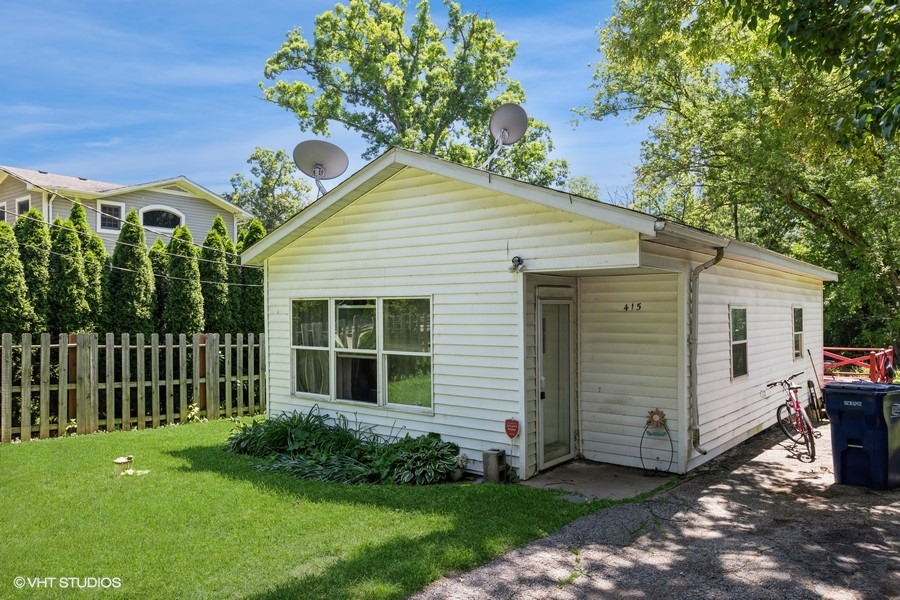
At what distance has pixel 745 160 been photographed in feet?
53.0

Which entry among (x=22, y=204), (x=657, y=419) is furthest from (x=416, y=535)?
(x=22, y=204)

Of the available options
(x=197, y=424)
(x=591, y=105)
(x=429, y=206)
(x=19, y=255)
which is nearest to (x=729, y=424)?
(x=429, y=206)

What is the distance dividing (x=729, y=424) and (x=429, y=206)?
16.9ft

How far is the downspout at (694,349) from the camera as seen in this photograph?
702cm

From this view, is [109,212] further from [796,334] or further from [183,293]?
[796,334]

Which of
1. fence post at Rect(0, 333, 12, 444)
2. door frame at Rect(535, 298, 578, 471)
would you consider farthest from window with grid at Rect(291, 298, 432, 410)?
fence post at Rect(0, 333, 12, 444)

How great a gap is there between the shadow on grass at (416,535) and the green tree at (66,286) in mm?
5074

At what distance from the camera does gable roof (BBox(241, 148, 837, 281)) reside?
19.2 ft

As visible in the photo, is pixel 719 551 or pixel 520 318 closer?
pixel 719 551

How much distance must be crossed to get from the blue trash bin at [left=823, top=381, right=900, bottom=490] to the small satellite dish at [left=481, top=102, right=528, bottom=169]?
4.99m

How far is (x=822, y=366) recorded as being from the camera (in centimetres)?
1305

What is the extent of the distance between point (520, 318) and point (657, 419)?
209 cm

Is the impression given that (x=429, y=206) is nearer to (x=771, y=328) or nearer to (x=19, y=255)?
(x=771, y=328)

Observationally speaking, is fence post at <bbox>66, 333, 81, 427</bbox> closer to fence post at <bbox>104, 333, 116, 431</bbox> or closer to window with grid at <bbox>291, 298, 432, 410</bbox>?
fence post at <bbox>104, 333, 116, 431</bbox>
